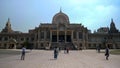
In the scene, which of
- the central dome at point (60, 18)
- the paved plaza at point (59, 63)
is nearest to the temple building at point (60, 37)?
the central dome at point (60, 18)

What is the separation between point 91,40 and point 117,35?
1420cm

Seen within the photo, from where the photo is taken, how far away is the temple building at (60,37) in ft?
281

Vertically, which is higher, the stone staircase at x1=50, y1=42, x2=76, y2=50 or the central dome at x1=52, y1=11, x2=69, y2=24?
the central dome at x1=52, y1=11, x2=69, y2=24

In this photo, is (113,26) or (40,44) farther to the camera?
(113,26)

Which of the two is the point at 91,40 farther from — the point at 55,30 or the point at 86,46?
the point at 55,30

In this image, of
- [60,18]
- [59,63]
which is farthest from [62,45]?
[59,63]

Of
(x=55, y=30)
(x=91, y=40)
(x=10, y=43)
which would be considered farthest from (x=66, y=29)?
(x=10, y=43)

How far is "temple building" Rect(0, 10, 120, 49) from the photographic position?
281 feet

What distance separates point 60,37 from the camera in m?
87.3

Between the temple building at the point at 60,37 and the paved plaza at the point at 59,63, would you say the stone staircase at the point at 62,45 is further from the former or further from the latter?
the paved plaza at the point at 59,63

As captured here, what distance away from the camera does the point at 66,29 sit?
3391 inches

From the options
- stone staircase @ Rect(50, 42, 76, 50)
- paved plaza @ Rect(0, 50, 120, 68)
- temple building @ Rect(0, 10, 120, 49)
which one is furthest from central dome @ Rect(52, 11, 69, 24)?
paved plaza @ Rect(0, 50, 120, 68)

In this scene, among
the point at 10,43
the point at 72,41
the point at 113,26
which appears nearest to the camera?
the point at 72,41

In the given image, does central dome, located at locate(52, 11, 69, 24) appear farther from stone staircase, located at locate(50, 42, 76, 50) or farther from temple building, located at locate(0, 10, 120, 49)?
stone staircase, located at locate(50, 42, 76, 50)
